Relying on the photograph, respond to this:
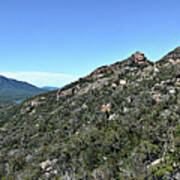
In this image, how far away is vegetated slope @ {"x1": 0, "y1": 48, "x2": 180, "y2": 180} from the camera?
14828mm

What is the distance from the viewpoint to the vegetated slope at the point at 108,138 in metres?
14.8

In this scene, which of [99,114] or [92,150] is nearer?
[92,150]

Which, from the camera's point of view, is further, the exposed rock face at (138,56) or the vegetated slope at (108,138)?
the exposed rock face at (138,56)

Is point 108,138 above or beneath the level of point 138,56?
beneath

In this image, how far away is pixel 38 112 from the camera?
3728 centimetres

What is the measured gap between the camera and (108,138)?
19.0 m

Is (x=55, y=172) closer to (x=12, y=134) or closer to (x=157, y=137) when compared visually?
(x=157, y=137)

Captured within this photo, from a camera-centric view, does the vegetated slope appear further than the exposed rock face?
No

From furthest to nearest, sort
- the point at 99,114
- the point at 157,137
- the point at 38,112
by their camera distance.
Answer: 1. the point at 38,112
2. the point at 99,114
3. the point at 157,137

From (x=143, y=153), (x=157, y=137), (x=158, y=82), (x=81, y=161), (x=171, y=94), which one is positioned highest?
(x=158, y=82)

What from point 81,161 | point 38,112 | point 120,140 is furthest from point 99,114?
point 38,112

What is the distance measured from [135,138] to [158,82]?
14781 mm

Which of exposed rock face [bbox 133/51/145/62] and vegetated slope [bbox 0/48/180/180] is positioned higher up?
exposed rock face [bbox 133/51/145/62]

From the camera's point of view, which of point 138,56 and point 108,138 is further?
point 138,56
